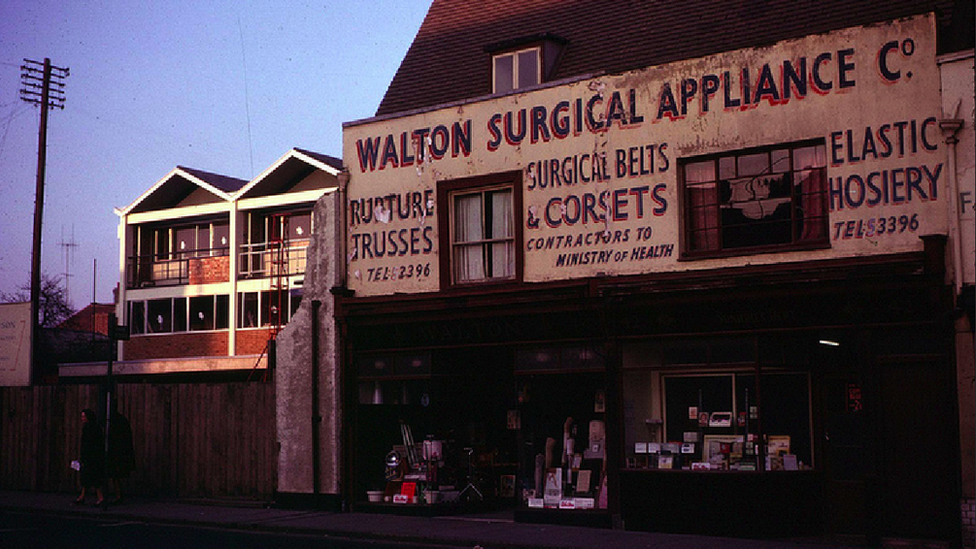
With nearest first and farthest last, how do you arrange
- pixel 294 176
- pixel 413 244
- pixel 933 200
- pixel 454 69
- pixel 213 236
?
1. pixel 933 200
2. pixel 413 244
3. pixel 454 69
4. pixel 294 176
5. pixel 213 236

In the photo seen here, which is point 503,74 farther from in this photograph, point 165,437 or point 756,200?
point 165,437

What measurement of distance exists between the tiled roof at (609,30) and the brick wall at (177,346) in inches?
1047

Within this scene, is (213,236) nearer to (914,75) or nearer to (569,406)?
(569,406)

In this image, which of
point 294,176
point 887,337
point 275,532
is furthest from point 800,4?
point 294,176

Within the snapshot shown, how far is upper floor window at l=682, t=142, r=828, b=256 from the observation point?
15836mm

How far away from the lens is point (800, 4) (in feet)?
58.0

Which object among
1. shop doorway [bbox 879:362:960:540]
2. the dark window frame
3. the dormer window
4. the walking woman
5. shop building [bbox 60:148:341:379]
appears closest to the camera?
shop doorway [bbox 879:362:960:540]

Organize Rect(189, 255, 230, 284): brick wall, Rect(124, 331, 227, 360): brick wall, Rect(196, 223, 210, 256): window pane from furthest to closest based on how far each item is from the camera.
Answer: Rect(196, 223, 210, 256): window pane
Rect(189, 255, 230, 284): brick wall
Rect(124, 331, 227, 360): brick wall

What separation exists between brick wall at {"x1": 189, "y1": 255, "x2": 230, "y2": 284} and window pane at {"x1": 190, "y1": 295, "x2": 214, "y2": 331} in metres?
0.80

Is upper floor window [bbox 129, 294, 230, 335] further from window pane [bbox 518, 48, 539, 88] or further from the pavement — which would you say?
window pane [bbox 518, 48, 539, 88]

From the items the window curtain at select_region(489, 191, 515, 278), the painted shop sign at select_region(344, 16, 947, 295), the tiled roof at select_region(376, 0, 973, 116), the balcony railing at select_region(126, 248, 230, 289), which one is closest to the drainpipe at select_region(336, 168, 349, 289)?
the painted shop sign at select_region(344, 16, 947, 295)

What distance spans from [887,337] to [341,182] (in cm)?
1052

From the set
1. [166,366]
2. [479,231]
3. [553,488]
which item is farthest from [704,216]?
[166,366]

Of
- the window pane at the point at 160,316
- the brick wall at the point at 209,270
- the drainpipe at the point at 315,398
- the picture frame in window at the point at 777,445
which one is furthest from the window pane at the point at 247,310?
the picture frame in window at the point at 777,445
